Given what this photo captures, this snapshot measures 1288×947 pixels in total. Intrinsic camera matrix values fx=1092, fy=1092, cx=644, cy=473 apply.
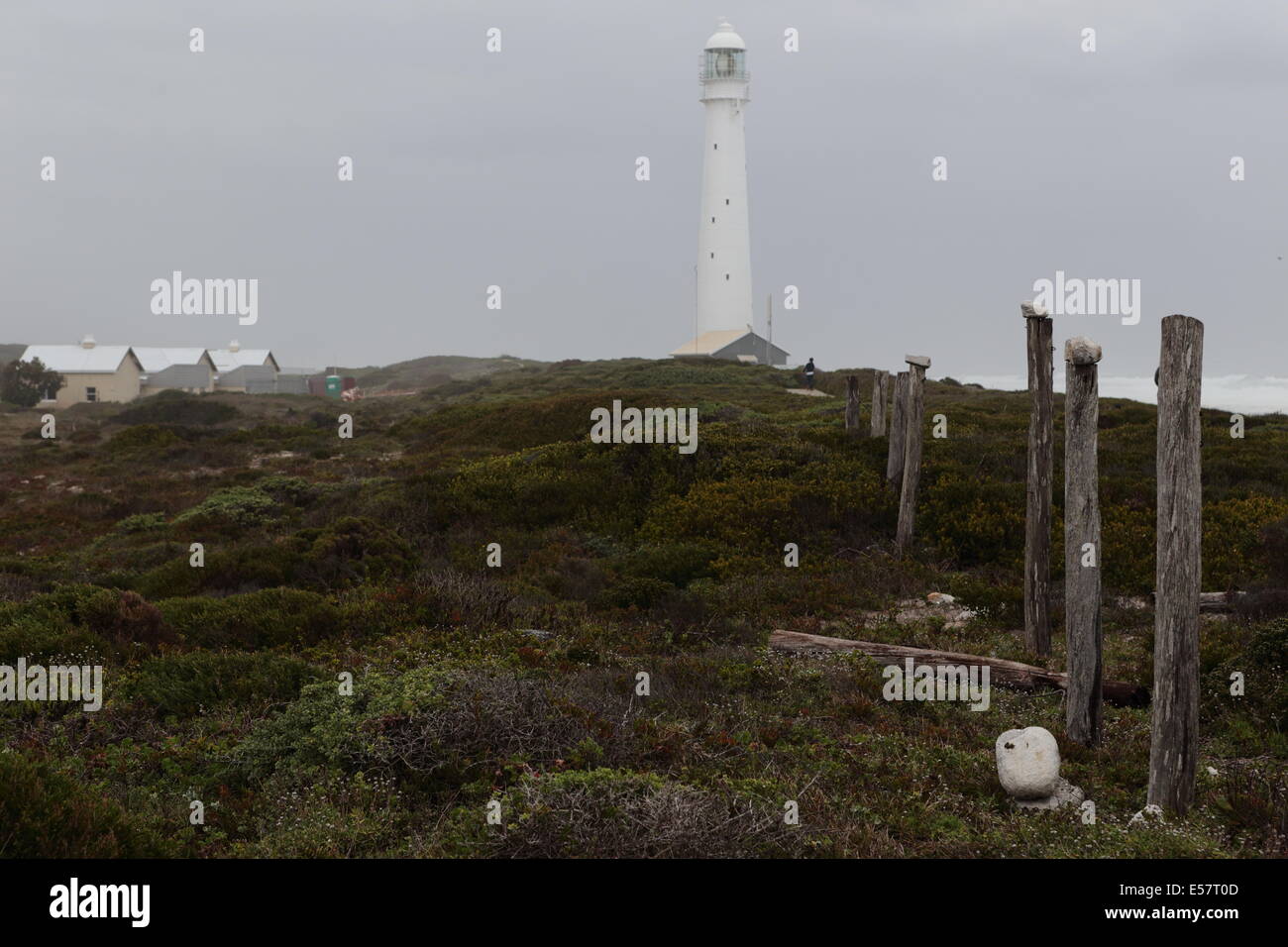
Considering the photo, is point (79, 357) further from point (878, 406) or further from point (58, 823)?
point (58, 823)

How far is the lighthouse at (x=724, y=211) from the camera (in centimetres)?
5188

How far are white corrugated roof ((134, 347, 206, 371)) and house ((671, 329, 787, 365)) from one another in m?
35.0

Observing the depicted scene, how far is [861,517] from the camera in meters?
15.9

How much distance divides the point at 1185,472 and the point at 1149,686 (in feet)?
11.1

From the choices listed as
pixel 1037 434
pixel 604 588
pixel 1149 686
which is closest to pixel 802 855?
pixel 1149 686

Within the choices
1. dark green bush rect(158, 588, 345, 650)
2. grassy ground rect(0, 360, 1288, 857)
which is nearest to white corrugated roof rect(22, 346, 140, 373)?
grassy ground rect(0, 360, 1288, 857)

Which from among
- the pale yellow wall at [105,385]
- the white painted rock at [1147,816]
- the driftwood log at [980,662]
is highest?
the pale yellow wall at [105,385]

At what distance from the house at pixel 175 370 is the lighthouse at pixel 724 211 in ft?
113

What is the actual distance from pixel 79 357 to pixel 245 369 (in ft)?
40.7

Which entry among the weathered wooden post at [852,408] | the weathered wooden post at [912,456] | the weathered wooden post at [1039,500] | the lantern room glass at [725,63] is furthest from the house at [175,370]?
the weathered wooden post at [1039,500]

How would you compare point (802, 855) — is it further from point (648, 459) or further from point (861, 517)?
point (648, 459)

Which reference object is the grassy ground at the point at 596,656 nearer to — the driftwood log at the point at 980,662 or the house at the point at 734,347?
the driftwood log at the point at 980,662

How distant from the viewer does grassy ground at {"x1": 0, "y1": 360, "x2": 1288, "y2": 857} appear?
5.98 metres

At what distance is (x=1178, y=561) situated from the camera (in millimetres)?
6305
